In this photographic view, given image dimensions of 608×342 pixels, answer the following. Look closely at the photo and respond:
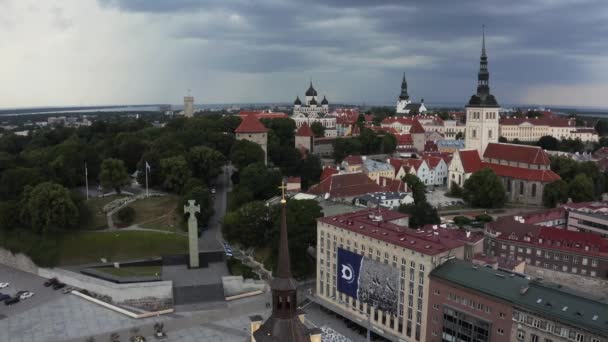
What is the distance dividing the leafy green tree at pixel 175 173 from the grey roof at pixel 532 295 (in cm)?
3796

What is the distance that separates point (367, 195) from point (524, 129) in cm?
8911

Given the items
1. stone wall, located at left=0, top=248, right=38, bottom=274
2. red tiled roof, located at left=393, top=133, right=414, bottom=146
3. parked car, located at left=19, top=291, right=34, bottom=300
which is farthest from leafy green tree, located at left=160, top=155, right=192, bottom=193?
red tiled roof, located at left=393, top=133, right=414, bottom=146

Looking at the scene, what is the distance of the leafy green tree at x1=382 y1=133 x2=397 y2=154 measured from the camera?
10461 centimetres

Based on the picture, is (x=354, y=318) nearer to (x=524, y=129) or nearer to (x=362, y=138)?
(x=362, y=138)

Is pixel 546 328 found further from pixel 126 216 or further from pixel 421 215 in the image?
pixel 126 216

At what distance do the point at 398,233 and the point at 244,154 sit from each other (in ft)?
124

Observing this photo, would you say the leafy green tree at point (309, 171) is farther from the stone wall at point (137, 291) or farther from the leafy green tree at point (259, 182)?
the stone wall at point (137, 291)

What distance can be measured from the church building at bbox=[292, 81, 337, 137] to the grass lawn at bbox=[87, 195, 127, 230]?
2803 inches

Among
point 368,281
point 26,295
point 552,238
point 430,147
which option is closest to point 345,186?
point 552,238

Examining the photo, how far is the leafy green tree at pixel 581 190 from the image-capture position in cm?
6775

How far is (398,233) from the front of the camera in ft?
124

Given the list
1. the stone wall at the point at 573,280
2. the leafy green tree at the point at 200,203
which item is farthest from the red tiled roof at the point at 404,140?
the stone wall at the point at 573,280

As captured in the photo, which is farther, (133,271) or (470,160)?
(470,160)

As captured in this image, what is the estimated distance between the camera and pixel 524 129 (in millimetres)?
133375
